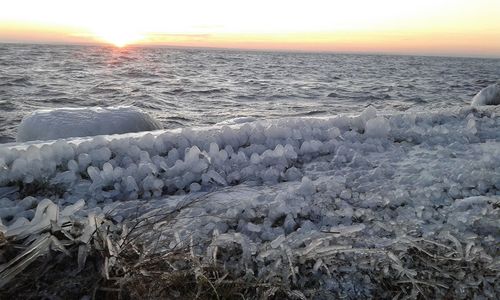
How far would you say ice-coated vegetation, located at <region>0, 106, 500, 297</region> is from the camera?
130 cm

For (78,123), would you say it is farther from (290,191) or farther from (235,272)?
(235,272)

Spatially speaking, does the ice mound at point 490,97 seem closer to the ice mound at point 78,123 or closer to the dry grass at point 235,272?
the ice mound at point 78,123

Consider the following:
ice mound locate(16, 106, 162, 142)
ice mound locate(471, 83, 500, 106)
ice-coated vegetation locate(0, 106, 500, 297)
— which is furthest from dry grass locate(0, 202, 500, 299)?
ice mound locate(471, 83, 500, 106)

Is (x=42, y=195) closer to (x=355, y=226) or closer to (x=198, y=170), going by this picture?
(x=198, y=170)

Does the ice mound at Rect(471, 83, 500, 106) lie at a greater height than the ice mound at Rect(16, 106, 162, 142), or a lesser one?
greater

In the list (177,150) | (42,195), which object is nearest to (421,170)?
(177,150)

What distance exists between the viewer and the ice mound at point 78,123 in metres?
3.65

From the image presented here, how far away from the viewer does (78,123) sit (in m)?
3.76

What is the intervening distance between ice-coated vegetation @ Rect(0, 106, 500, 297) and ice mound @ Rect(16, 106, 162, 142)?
1.66m

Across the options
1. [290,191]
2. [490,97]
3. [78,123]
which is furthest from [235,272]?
[490,97]

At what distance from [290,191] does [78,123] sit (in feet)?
9.19

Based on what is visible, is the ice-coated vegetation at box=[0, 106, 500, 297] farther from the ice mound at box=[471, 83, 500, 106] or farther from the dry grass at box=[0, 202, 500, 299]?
the ice mound at box=[471, 83, 500, 106]

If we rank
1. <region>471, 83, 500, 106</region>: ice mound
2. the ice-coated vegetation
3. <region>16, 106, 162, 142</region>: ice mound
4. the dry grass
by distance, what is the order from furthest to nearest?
1. <region>471, 83, 500, 106</region>: ice mound
2. <region>16, 106, 162, 142</region>: ice mound
3. the ice-coated vegetation
4. the dry grass

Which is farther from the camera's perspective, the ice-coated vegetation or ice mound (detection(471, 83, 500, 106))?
ice mound (detection(471, 83, 500, 106))
